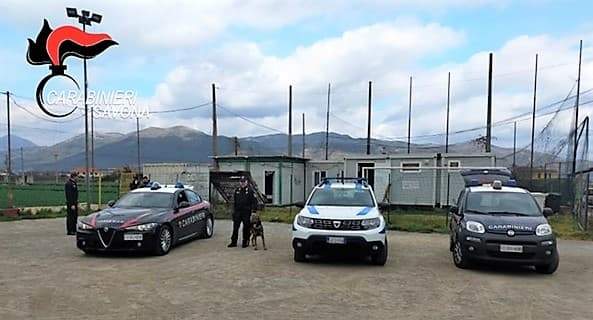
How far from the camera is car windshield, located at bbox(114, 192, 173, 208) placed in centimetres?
1248

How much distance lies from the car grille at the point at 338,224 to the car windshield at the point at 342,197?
1.03 metres

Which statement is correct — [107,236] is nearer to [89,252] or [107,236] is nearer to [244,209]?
[89,252]

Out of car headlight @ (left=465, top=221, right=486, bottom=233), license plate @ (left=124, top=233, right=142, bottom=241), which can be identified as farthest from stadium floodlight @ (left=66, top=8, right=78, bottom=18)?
car headlight @ (left=465, top=221, right=486, bottom=233)

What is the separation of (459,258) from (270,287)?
3841 mm

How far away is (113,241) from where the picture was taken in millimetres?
11000

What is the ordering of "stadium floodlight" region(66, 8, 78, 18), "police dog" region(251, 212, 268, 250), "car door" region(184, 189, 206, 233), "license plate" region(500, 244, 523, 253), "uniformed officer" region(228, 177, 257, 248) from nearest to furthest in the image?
"license plate" region(500, 244, 523, 253) → "police dog" region(251, 212, 268, 250) → "uniformed officer" region(228, 177, 257, 248) → "car door" region(184, 189, 206, 233) → "stadium floodlight" region(66, 8, 78, 18)

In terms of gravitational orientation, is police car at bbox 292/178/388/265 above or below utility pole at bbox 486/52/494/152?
below

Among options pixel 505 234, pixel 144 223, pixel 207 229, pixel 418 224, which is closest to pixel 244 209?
pixel 207 229

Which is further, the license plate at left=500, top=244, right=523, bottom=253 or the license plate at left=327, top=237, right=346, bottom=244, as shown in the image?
the license plate at left=327, top=237, right=346, bottom=244

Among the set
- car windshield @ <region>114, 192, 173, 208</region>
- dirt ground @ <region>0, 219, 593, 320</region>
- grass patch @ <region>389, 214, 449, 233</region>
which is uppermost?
car windshield @ <region>114, 192, 173, 208</region>

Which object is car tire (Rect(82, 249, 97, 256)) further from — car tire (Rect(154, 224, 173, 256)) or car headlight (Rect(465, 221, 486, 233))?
car headlight (Rect(465, 221, 486, 233))

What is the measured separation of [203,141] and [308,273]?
348 feet

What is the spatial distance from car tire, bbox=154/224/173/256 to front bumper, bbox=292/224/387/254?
300 centimetres

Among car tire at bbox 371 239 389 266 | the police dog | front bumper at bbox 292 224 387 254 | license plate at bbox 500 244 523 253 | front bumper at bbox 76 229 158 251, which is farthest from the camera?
the police dog
